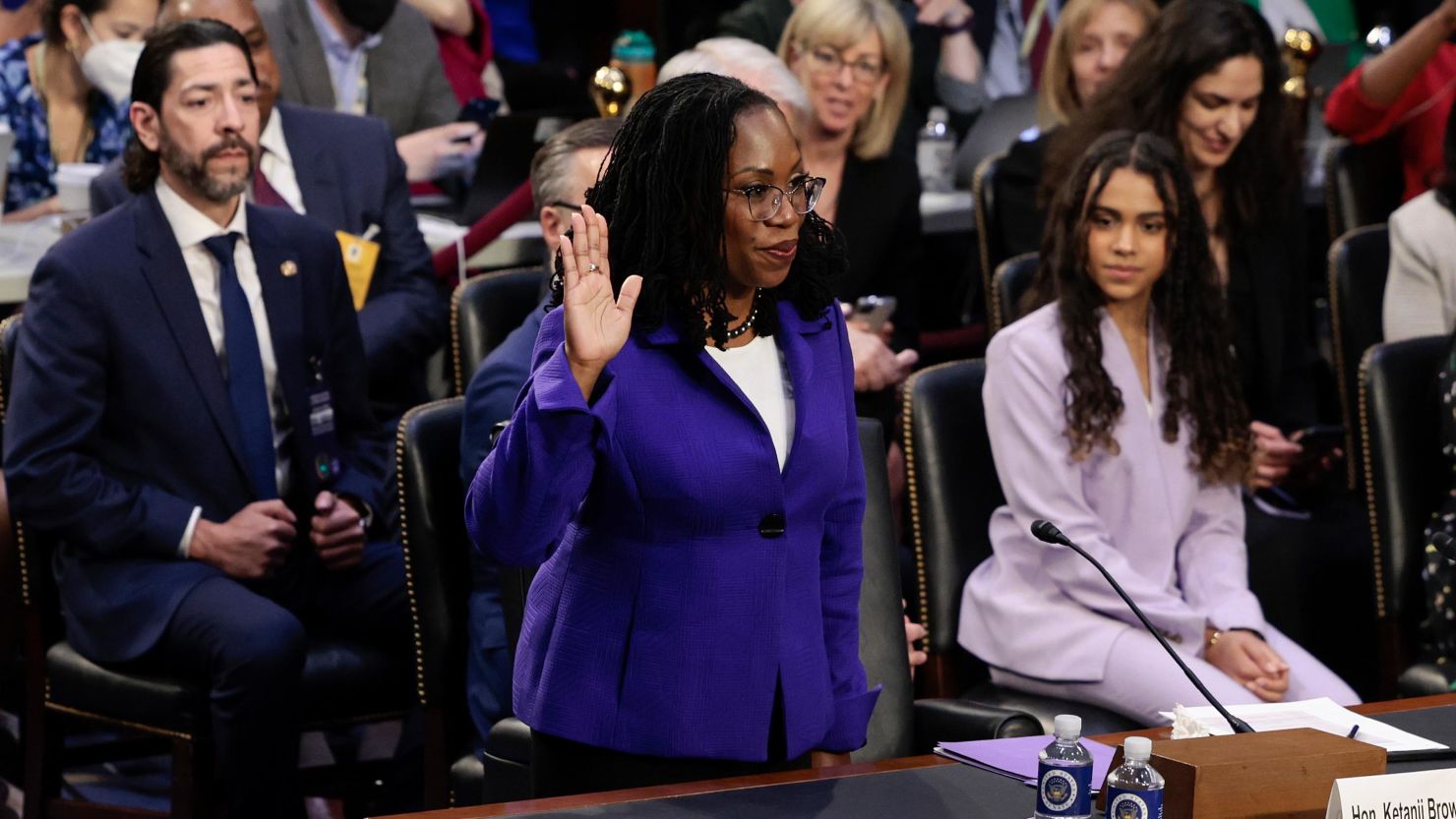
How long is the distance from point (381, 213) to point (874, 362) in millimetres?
1120

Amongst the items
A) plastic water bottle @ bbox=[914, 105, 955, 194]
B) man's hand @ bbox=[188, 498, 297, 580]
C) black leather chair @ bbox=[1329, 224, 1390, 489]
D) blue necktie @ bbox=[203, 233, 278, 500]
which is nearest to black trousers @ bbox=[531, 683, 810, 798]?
man's hand @ bbox=[188, 498, 297, 580]

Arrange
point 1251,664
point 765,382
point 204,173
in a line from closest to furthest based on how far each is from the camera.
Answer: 1. point 765,382
2. point 1251,664
3. point 204,173

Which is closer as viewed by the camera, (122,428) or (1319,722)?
(1319,722)

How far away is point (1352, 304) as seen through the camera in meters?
3.99

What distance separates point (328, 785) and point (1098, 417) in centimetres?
149

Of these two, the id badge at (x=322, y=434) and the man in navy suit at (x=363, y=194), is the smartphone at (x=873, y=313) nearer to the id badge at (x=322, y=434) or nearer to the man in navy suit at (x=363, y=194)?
the man in navy suit at (x=363, y=194)

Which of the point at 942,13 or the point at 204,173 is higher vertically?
the point at 942,13

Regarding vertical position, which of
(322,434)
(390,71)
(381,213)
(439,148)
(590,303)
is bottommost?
(322,434)

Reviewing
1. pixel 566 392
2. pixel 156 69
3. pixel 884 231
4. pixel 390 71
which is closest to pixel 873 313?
pixel 884 231

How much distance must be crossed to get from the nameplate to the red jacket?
3.13 meters

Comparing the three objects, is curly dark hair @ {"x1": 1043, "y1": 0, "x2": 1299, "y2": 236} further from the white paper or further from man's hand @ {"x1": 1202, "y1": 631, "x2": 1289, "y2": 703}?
the white paper

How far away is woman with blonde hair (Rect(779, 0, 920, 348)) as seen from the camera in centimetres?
437

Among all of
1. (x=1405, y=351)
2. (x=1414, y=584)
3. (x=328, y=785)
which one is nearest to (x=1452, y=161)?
(x=1405, y=351)

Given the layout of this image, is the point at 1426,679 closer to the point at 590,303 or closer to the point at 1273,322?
the point at 1273,322
